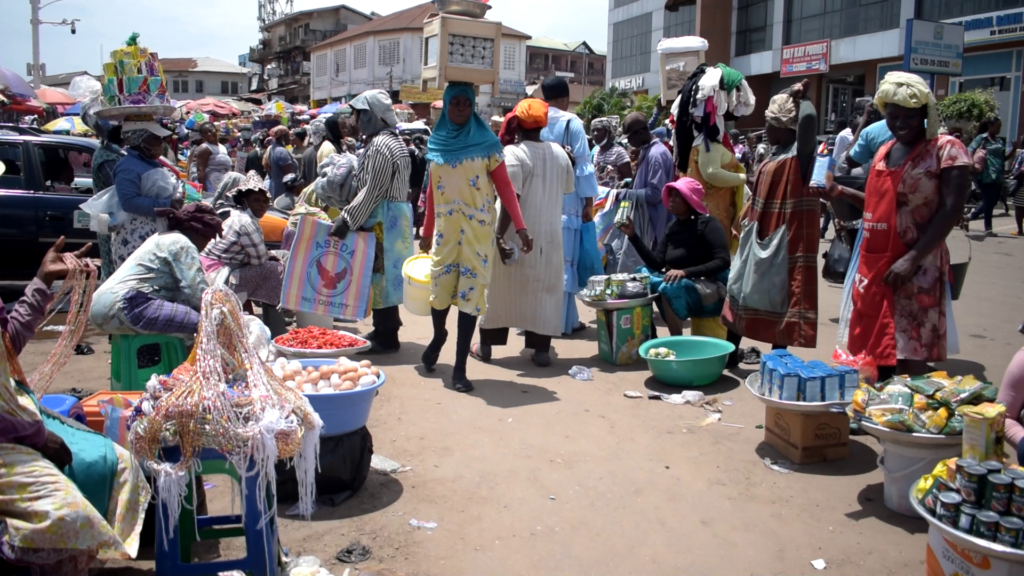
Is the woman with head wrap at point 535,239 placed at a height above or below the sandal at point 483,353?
above

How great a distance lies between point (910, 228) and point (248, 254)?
4466 mm

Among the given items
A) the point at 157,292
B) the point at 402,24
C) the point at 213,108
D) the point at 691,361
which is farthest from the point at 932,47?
the point at 402,24

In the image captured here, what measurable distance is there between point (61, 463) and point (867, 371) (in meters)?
3.87

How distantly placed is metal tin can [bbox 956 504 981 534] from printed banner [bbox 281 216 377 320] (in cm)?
450

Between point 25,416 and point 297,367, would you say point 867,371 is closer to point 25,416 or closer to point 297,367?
point 297,367

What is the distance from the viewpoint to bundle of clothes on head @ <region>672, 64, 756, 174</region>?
21.2 ft

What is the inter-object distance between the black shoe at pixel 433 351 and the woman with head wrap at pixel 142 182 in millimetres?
2025

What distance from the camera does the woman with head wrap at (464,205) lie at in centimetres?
539

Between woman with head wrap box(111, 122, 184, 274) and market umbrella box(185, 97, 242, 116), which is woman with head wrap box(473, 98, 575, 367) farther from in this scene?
market umbrella box(185, 97, 242, 116)

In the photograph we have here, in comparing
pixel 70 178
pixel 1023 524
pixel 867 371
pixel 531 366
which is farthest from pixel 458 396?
pixel 70 178

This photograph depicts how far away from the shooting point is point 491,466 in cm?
433

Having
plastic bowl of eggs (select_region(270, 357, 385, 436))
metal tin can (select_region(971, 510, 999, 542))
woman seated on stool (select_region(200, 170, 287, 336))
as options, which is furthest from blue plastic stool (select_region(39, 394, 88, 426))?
metal tin can (select_region(971, 510, 999, 542))

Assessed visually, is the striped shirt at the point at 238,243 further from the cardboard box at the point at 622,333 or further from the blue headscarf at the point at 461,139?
the cardboard box at the point at 622,333

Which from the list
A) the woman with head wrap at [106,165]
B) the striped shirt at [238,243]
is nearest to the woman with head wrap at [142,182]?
the striped shirt at [238,243]
